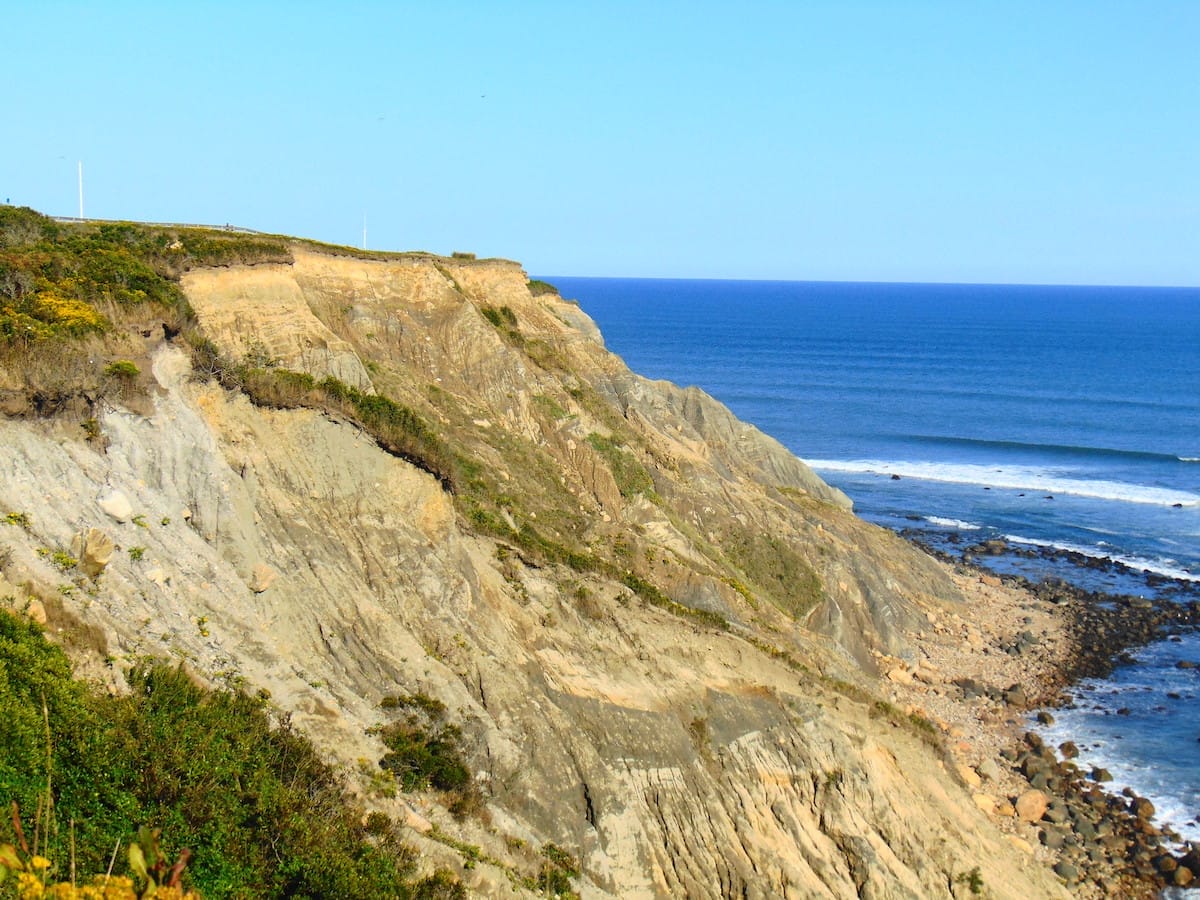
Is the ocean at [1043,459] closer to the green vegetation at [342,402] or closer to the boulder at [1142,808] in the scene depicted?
the boulder at [1142,808]

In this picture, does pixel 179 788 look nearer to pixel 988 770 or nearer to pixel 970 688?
pixel 988 770

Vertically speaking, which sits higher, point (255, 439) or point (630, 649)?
point (255, 439)

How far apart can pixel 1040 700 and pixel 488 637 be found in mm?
26633

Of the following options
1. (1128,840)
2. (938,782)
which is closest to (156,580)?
(938,782)

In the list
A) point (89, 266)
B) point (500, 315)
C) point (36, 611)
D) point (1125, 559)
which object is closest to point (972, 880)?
point (36, 611)

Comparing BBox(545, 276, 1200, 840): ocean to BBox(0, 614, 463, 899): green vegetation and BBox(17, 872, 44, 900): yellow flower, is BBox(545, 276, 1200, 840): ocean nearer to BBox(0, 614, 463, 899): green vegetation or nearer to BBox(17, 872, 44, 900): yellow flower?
BBox(0, 614, 463, 899): green vegetation

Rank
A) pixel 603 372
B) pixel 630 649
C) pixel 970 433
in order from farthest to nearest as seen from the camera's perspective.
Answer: pixel 970 433, pixel 603 372, pixel 630 649

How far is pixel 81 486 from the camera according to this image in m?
17.7

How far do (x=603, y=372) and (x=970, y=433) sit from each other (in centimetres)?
5401

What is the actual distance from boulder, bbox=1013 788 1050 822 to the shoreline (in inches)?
1.2

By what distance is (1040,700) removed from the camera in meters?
38.9

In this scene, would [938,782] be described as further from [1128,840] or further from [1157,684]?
[1157,684]

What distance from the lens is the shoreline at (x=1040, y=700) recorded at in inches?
1129

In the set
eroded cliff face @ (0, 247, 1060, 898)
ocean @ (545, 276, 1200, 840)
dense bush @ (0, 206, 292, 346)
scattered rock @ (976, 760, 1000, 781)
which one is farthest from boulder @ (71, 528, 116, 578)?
ocean @ (545, 276, 1200, 840)
